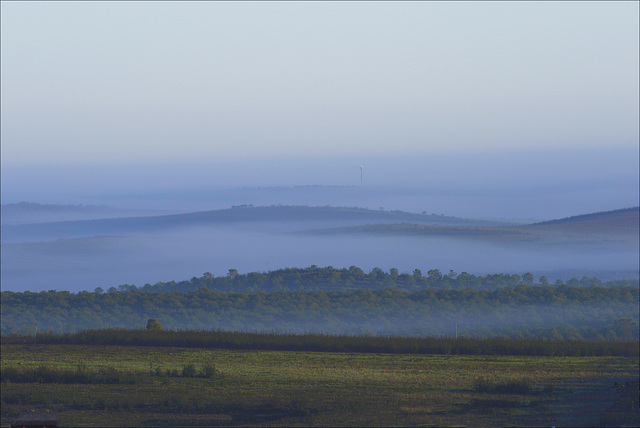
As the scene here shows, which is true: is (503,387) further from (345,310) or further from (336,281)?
(336,281)

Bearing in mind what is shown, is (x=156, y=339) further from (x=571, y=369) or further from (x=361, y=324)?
(x=361, y=324)

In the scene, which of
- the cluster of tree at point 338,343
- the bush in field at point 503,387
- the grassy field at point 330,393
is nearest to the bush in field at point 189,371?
the grassy field at point 330,393

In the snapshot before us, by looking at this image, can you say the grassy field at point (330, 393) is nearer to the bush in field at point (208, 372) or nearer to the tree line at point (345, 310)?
the bush in field at point (208, 372)

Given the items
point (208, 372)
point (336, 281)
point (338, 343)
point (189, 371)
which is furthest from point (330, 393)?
point (336, 281)

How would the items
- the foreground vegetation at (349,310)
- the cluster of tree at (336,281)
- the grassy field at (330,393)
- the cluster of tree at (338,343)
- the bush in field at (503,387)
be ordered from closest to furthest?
the grassy field at (330,393) → the bush in field at (503,387) → the cluster of tree at (338,343) → the foreground vegetation at (349,310) → the cluster of tree at (336,281)

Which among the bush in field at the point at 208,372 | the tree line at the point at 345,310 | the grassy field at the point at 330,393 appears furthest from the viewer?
the tree line at the point at 345,310

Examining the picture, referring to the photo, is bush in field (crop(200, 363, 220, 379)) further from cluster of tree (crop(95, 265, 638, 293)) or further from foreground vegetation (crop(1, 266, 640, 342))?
cluster of tree (crop(95, 265, 638, 293))
